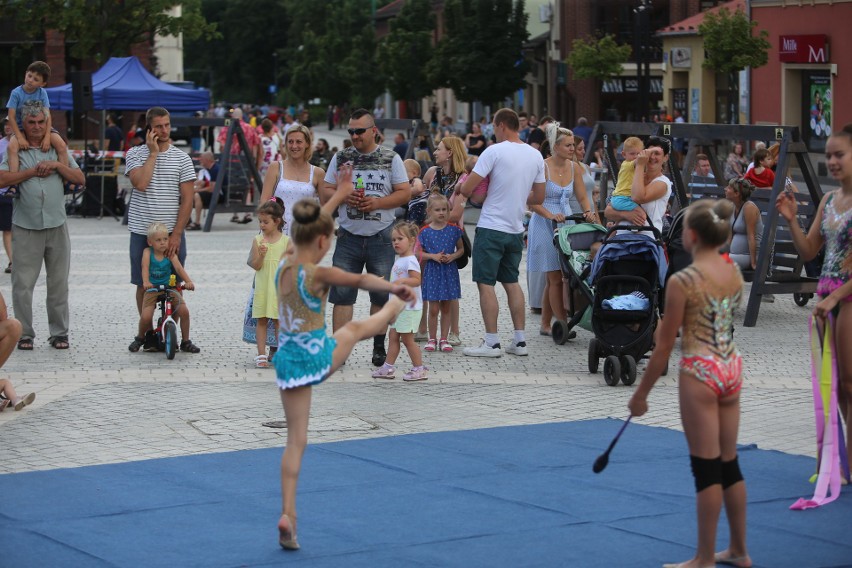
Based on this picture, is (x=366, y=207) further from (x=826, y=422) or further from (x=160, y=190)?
(x=826, y=422)

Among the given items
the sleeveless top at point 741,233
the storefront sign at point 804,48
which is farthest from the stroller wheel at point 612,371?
the storefront sign at point 804,48

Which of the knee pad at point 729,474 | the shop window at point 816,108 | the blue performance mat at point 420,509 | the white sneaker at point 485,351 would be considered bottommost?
the blue performance mat at point 420,509

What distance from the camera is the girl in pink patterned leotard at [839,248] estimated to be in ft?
23.2

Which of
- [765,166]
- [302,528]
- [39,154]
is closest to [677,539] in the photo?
[302,528]

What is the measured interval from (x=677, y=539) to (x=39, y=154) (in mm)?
7323

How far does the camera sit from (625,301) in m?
10.4

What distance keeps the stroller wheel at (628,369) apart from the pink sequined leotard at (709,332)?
4552 millimetres

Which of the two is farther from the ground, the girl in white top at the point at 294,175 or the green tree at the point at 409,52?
the green tree at the point at 409,52

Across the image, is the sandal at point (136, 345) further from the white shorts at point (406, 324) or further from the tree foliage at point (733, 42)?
the tree foliage at point (733, 42)

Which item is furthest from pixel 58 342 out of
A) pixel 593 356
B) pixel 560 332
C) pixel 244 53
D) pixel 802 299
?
pixel 244 53

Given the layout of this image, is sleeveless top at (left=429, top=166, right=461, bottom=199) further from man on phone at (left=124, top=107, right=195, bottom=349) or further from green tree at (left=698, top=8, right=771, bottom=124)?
green tree at (left=698, top=8, right=771, bottom=124)

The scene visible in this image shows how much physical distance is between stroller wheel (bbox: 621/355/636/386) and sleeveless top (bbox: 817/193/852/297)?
10.2 ft

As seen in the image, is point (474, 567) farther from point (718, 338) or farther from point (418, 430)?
point (418, 430)

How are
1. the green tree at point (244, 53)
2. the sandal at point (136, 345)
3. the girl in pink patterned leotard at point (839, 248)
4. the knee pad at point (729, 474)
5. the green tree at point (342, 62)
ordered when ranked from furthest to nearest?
the green tree at point (244, 53)
the green tree at point (342, 62)
the sandal at point (136, 345)
the girl in pink patterned leotard at point (839, 248)
the knee pad at point (729, 474)
